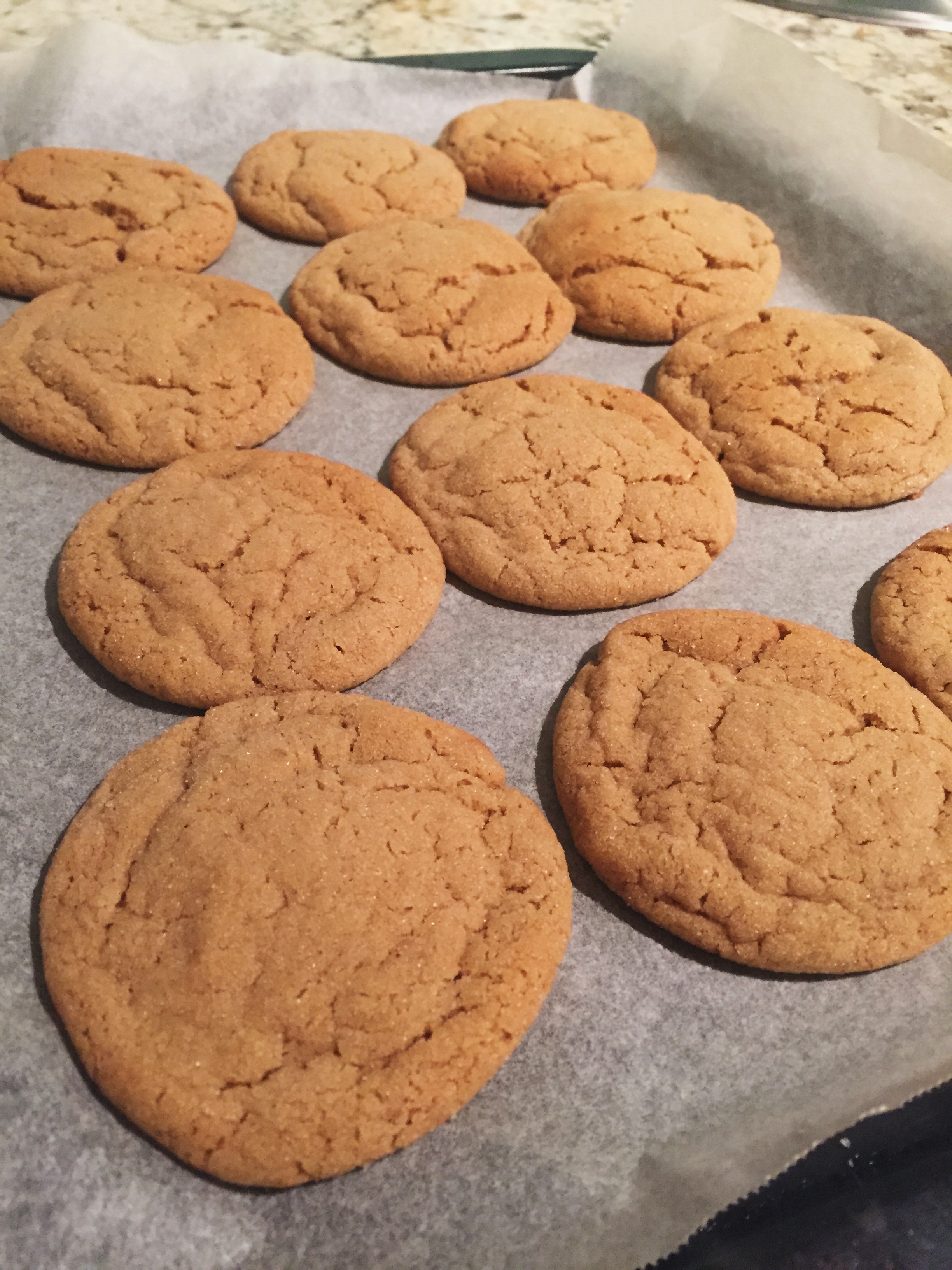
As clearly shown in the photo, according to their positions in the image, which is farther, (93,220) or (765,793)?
(93,220)

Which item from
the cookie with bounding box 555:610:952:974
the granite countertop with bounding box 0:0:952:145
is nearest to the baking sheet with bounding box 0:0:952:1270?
the cookie with bounding box 555:610:952:974

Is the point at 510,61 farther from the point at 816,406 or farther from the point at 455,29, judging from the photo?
the point at 816,406

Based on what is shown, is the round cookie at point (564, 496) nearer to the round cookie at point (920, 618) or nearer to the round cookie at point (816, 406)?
the round cookie at point (816, 406)

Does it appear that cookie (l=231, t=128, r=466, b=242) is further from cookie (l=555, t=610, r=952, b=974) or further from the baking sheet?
cookie (l=555, t=610, r=952, b=974)

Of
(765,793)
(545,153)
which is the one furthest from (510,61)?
(765,793)

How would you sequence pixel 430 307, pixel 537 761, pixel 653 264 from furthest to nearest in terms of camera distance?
pixel 653 264 → pixel 430 307 → pixel 537 761

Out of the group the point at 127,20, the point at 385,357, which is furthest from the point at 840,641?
the point at 127,20

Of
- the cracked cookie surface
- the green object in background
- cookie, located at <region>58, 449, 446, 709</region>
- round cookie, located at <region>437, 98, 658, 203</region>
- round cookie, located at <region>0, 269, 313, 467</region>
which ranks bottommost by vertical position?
the cracked cookie surface
